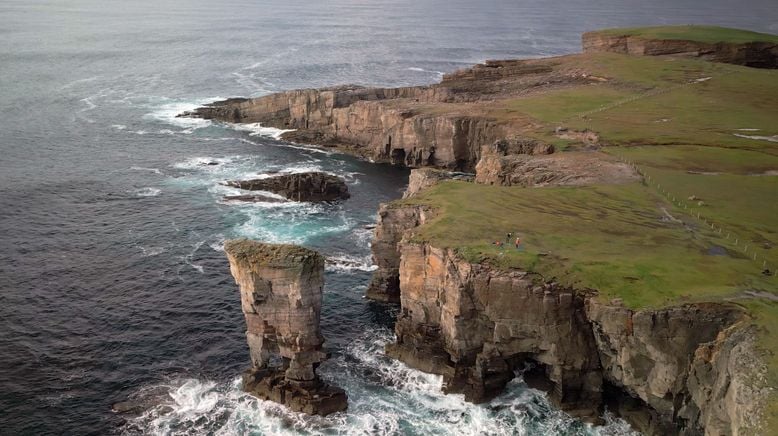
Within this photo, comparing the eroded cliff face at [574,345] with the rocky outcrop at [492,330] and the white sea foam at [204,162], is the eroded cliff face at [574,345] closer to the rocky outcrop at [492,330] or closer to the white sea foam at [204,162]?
the rocky outcrop at [492,330]

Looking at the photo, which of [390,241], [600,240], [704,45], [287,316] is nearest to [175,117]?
[390,241]

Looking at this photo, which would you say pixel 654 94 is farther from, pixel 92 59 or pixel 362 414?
pixel 92 59

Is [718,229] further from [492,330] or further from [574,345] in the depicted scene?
[492,330]

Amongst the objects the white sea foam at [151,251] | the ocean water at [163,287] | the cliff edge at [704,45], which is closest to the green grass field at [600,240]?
the ocean water at [163,287]

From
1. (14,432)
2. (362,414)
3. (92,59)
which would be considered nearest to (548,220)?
(362,414)

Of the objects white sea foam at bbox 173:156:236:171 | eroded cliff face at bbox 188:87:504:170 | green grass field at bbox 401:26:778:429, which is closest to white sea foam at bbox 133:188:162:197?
white sea foam at bbox 173:156:236:171

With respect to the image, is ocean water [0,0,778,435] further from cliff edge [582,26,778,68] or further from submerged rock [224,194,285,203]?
cliff edge [582,26,778,68]
